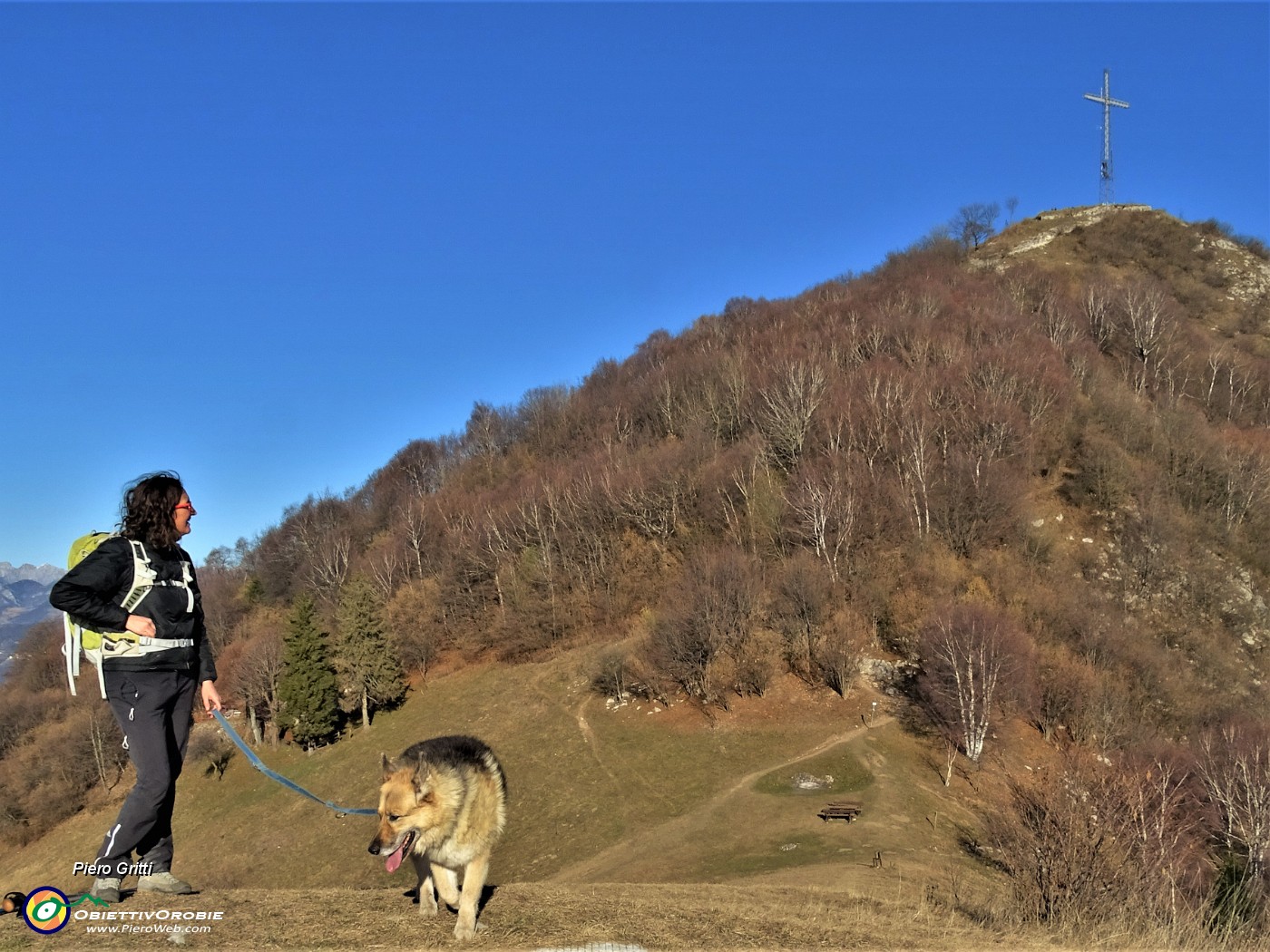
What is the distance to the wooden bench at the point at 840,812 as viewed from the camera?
27297mm

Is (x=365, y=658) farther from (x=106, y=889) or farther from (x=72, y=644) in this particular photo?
(x=72, y=644)

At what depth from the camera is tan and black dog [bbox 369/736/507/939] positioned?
634 cm

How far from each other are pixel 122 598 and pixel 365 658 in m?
54.9

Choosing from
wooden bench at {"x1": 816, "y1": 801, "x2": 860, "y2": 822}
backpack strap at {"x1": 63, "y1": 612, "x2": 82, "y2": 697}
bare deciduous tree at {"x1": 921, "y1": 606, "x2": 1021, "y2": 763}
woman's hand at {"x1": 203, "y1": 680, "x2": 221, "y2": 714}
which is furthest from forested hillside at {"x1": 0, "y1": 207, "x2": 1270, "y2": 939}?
backpack strap at {"x1": 63, "y1": 612, "x2": 82, "y2": 697}

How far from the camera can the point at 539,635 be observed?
62.6 m

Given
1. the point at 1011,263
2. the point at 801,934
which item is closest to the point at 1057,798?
the point at 801,934

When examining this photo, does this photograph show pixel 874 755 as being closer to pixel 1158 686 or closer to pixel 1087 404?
pixel 1158 686

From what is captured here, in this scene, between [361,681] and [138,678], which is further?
[361,681]

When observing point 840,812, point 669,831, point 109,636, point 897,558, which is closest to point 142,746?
point 109,636

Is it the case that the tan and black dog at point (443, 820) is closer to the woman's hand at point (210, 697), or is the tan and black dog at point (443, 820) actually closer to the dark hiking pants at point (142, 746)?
the woman's hand at point (210, 697)

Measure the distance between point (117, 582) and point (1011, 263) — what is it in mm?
113834

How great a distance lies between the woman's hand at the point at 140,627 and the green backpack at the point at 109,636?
0.07 m

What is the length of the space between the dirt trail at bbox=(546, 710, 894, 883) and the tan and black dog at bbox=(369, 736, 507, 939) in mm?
18200

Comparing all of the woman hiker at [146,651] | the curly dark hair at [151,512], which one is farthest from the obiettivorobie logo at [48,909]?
the curly dark hair at [151,512]
